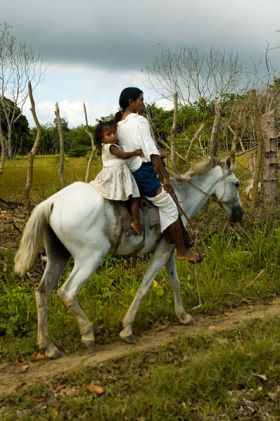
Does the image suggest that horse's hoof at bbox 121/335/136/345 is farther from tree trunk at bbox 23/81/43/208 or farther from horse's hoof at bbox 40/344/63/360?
tree trunk at bbox 23/81/43/208

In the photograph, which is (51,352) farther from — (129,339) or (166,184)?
(166,184)

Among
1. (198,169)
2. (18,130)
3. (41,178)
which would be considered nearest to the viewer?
(198,169)

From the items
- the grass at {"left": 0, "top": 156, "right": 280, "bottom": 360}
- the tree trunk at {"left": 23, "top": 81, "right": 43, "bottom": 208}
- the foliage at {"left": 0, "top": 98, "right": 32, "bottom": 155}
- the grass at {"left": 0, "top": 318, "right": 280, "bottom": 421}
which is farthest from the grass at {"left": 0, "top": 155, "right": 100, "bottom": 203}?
the foliage at {"left": 0, "top": 98, "right": 32, "bottom": 155}

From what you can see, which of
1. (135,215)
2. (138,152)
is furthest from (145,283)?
(138,152)

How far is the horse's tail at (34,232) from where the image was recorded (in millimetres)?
4945

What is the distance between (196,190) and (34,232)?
1914 mm

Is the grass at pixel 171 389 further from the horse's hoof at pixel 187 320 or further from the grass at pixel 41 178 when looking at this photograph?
the grass at pixel 41 178

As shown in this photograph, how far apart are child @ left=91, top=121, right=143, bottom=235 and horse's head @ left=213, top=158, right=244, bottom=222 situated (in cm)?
138

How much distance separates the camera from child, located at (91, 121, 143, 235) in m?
4.94

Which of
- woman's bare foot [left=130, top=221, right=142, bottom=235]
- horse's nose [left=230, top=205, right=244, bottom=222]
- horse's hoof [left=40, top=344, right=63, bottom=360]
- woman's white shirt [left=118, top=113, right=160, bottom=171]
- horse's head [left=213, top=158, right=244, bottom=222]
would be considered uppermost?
woman's white shirt [left=118, top=113, right=160, bottom=171]

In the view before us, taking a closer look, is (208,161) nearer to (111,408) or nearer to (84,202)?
(84,202)

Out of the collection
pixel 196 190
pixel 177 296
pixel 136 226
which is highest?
pixel 196 190

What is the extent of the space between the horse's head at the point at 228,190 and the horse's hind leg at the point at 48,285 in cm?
190

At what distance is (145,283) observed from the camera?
17.6ft
